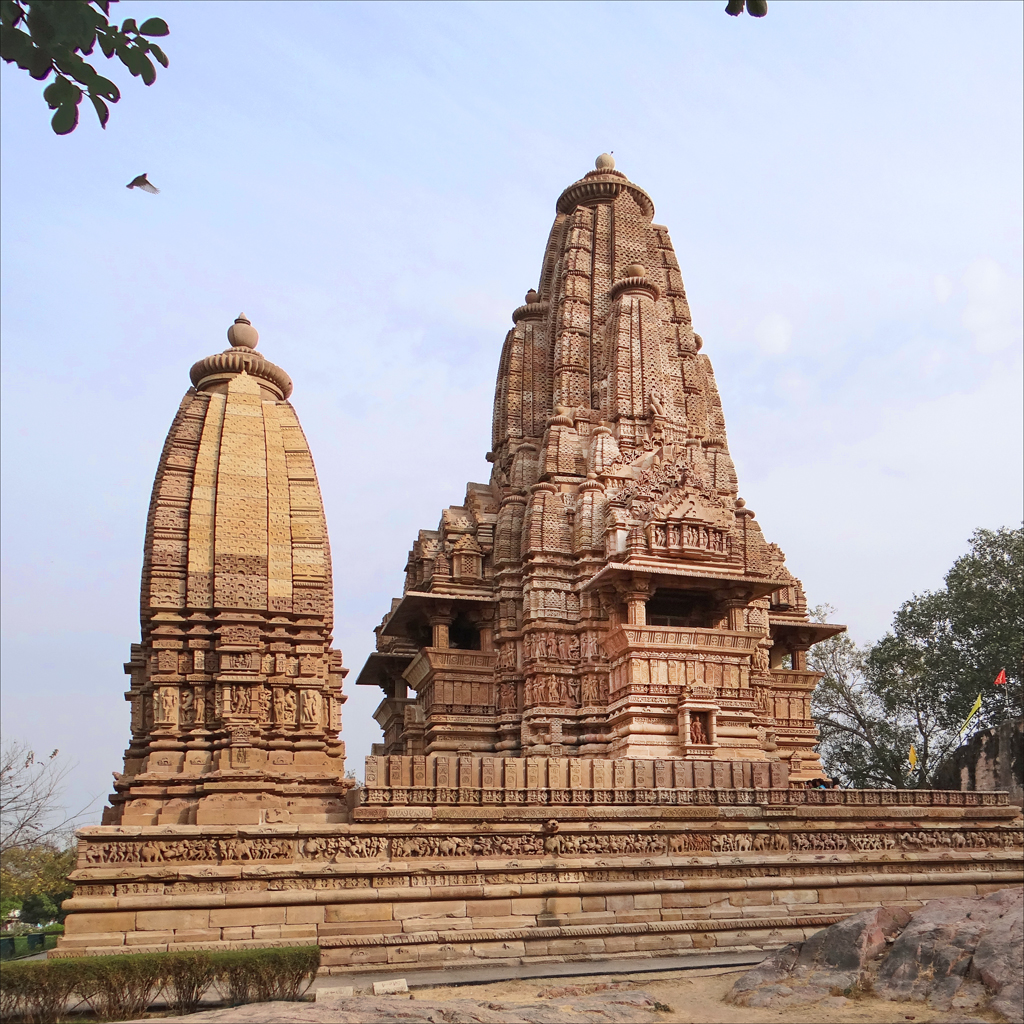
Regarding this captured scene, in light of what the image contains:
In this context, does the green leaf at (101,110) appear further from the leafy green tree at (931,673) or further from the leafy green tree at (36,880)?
the leafy green tree at (931,673)

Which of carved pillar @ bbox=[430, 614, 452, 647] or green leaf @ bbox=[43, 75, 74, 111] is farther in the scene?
carved pillar @ bbox=[430, 614, 452, 647]

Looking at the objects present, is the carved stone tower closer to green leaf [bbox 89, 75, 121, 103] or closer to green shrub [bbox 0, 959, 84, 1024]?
green shrub [bbox 0, 959, 84, 1024]

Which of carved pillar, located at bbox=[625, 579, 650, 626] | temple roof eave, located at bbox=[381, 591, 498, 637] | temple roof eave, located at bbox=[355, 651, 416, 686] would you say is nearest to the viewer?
carved pillar, located at bbox=[625, 579, 650, 626]

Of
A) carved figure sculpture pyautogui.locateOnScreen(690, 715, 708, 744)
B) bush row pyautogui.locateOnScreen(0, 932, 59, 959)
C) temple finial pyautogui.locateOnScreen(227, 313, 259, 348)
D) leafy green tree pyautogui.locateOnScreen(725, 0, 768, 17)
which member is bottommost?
bush row pyautogui.locateOnScreen(0, 932, 59, 959)

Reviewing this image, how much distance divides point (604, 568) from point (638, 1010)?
1108 centimetres

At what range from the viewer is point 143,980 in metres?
8.95

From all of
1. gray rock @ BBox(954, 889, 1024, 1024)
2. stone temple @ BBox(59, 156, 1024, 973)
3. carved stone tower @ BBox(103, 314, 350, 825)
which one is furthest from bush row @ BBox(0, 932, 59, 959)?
gray rock @ BBox(954, 889, 1024, 1024)

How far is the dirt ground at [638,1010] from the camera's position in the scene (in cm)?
754

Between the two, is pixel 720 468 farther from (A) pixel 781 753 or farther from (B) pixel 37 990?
(B) pixel 37 990

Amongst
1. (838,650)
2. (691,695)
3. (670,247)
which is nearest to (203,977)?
(691,695)

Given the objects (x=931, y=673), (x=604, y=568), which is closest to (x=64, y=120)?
(x=604, y=568)

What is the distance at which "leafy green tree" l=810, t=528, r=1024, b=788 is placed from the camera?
3553cm

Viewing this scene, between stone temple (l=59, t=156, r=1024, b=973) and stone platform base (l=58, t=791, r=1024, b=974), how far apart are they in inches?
1.5

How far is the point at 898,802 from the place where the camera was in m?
15.9
